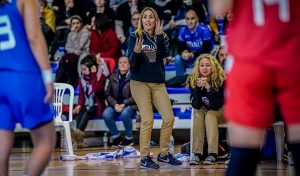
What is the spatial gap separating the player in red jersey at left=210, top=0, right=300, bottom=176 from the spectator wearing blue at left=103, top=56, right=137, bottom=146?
29.3ft

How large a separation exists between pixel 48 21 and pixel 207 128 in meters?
6.76

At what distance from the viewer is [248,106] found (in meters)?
3.20

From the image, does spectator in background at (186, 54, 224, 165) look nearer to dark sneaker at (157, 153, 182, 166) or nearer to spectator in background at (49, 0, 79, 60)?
dark sneaker at (157, 153, 182, 166)

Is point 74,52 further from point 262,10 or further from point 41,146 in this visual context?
point 262,10

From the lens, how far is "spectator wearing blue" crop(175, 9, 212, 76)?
42.2 feet

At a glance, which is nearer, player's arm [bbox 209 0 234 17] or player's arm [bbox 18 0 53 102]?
player's arm [bbox 209 0 234 17]

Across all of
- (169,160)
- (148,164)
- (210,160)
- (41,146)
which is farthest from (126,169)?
(41,146)

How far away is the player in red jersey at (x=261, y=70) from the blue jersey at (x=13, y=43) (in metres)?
1.53

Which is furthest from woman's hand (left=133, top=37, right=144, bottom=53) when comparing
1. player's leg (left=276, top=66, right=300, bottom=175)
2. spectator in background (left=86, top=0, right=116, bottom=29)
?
spectator in background (left=86, top=0, right=116, bottom=29)

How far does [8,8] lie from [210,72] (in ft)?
16.7

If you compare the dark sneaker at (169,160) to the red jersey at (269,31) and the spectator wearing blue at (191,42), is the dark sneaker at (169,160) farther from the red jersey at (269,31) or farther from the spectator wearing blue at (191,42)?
Answer: the red jersey at (269,31)

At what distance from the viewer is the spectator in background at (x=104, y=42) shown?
44.1 ft

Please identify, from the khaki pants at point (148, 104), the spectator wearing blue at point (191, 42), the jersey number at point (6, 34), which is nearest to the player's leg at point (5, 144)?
the jersey number at point (6, 34)

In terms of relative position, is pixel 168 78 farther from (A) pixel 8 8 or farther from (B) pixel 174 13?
(A) pixel 8 8
